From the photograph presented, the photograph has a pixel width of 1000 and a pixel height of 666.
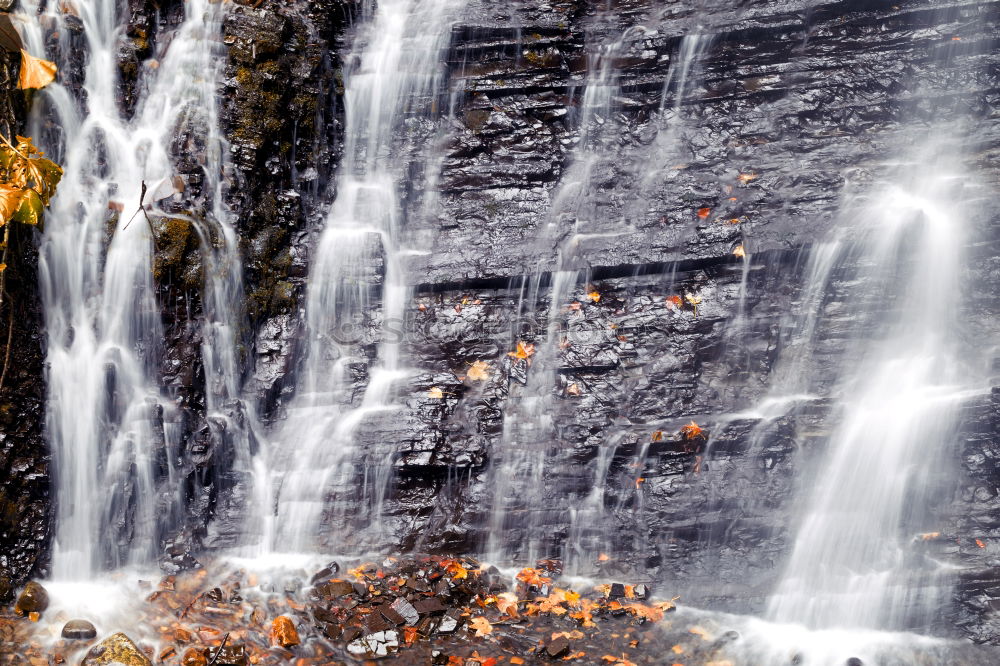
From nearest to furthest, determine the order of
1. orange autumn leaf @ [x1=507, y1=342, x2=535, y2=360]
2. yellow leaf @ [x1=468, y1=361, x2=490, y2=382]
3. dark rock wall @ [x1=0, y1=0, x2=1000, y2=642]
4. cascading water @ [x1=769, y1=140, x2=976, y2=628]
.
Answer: cascading water @ [x1=769, y1=140, x2=976, y2=628]
dark rock wall @ [x1=0, y1=0, x2=1000, y2=642]
yellow leaf @ [x1=468, y1=361, x2=490, y2=382]
orange autumn leaf @ [x1=507, y1=342, x2=535, y2=360]

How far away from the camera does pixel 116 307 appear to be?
20.0ft

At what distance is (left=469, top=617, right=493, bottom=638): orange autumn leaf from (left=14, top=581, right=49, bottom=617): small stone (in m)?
3.26

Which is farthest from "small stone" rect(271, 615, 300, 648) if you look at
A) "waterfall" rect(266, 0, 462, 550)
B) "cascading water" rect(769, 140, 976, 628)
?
"cascading water" rect(769, 140, 976, 628)

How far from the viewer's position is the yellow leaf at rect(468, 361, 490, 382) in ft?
22.8

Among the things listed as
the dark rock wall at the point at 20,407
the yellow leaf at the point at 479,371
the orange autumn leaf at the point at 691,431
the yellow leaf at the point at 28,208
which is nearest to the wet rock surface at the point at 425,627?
the dark rock wall at the point at 20,407

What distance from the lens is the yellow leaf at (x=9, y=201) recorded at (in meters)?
4.66

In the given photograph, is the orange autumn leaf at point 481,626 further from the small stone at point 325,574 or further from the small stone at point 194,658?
the small stone at point 194,658

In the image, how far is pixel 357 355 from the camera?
23.3 feet

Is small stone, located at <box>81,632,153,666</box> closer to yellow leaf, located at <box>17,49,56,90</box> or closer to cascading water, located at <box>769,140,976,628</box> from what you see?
yellow leaf, located at <box>17,49,56,90</box>

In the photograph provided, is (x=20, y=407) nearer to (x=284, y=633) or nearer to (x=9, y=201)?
(x=9, y=201)

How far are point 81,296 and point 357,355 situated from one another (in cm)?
252

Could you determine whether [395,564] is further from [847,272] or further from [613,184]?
[847,272]

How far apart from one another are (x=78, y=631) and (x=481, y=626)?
2914 mm

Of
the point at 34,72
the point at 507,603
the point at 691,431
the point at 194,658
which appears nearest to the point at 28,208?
the point at 34,72
